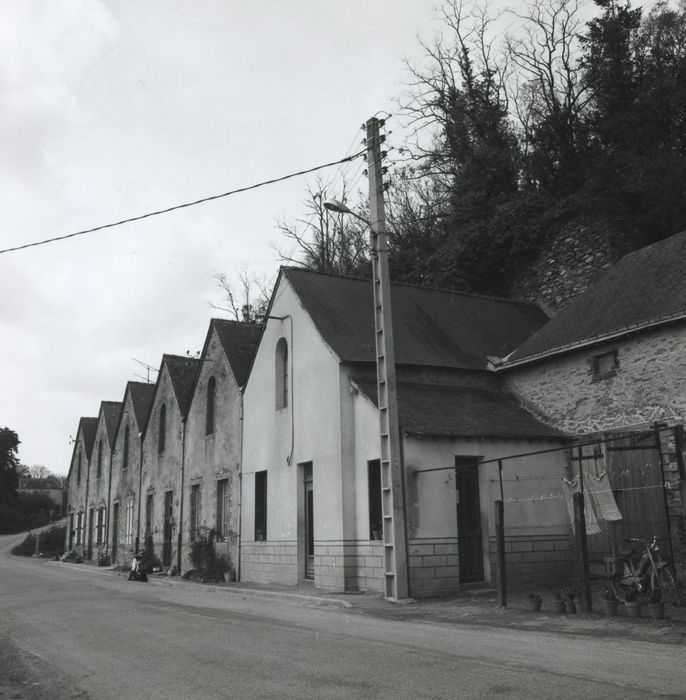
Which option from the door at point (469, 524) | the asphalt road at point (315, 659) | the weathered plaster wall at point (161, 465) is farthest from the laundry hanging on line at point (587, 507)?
the weathered plaster wall at point (161, 465)

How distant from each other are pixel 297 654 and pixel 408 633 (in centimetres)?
239

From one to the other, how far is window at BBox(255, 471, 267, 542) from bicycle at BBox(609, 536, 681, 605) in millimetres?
11546

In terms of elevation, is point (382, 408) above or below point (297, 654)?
above

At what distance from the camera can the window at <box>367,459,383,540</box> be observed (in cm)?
1675

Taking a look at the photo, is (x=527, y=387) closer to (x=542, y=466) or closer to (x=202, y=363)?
(x=542, y=466)

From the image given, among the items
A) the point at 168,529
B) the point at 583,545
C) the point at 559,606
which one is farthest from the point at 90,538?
the point at 583,545

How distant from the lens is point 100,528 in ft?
128

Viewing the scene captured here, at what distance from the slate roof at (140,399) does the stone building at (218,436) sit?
7172 millimetres

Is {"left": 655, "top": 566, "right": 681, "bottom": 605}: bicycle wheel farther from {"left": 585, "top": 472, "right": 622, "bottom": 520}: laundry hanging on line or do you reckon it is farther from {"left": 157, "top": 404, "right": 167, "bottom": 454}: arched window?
{"left": 157, "top": 404, "right": 167, "bottom": 454}: arched window

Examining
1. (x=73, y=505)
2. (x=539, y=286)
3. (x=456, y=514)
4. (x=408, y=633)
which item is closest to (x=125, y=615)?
(x=408, y=633)

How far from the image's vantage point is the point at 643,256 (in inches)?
821

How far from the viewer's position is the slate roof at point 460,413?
16.4 meters

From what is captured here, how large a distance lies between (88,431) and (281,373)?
29.0 m

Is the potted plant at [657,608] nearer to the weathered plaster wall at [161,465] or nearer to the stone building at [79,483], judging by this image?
the weathered plaster wall at [161,465]
